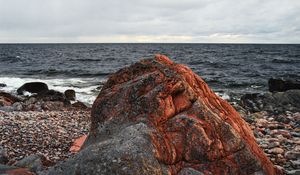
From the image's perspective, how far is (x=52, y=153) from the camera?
33.0 ft

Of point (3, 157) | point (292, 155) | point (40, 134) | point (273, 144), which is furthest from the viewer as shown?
point (40, 134)

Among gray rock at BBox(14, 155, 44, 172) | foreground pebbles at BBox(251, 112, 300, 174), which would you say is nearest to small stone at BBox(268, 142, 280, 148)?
foreground pebbles at BBox(251, 112, 300, 174)

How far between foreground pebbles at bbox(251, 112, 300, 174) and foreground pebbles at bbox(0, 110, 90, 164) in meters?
Answer: 6.41

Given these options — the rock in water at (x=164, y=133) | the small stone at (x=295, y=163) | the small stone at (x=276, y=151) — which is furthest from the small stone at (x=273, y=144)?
the rock in water at (x=164, y=133)

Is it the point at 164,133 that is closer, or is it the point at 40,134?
the point at 164,133

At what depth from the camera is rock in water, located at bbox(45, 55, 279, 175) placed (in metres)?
6.08

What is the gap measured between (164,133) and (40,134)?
6.53 meters

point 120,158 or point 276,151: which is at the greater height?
point 120,158

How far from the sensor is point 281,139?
11.9 metres

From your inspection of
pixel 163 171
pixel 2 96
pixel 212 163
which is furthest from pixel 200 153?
pixel 2 96

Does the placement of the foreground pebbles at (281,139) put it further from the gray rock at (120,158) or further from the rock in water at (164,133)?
the gray rock at (120,158)

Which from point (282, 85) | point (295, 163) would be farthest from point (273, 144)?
point (282, 85)

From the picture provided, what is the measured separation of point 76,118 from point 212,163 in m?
9.88

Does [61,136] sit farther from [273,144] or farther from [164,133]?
[273,144]
